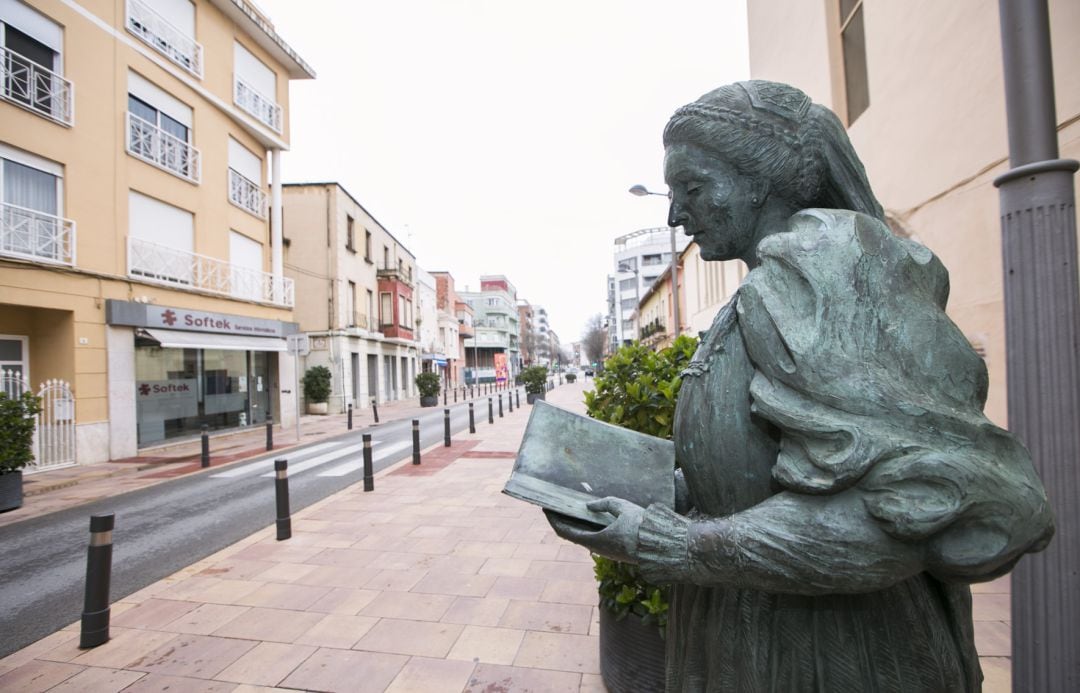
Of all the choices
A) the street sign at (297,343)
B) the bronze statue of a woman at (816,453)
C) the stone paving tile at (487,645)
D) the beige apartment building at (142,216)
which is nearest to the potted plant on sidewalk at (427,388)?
the beige apartment building at (142,216)

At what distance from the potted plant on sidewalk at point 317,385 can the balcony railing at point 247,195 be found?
24.1 ft

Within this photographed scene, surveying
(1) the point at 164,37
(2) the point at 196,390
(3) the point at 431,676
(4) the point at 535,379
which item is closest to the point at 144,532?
(3) the point at 431,676

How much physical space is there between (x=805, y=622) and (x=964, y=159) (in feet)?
20.3

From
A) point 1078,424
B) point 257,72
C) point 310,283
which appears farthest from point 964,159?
point 310,283

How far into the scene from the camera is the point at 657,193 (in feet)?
58.5

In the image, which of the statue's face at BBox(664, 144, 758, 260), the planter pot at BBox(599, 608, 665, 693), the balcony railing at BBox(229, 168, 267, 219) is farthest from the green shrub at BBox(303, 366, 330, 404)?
the statue's face at BBox(664, 144, 758, 260)

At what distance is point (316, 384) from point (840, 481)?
25.5 m

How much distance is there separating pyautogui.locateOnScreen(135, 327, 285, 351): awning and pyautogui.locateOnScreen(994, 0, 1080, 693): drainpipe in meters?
16.5

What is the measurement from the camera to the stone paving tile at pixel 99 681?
A: 128 inches

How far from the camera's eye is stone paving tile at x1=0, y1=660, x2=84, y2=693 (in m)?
3.32

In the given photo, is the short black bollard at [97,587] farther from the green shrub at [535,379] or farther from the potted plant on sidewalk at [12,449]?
the green shrub at [535,379]

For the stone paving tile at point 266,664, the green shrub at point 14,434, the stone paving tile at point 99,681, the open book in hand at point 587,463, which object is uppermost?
the open book in hand at point 587,463

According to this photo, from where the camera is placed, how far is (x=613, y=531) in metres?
0.98

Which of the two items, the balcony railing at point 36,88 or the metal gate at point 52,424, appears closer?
the metal gate at point 52,424
